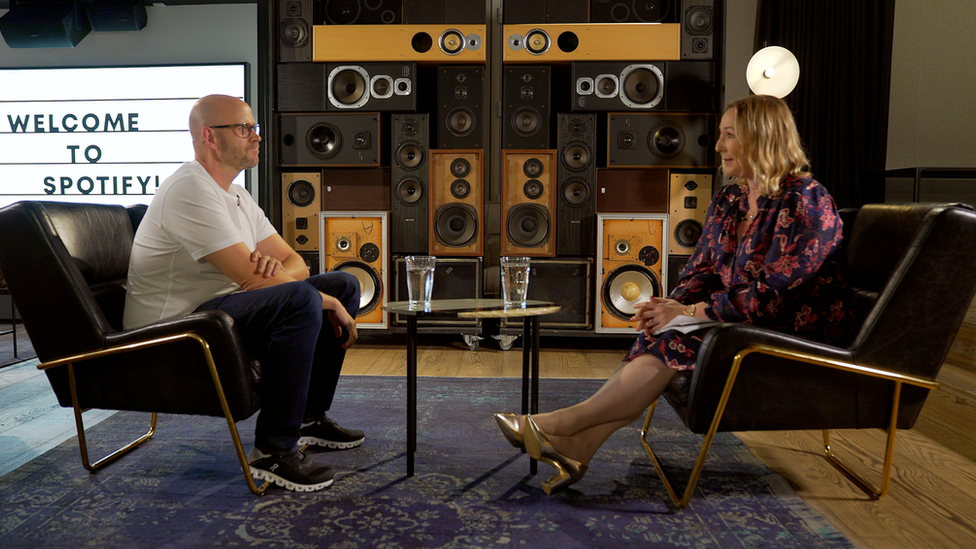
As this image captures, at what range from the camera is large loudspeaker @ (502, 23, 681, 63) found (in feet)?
12.0

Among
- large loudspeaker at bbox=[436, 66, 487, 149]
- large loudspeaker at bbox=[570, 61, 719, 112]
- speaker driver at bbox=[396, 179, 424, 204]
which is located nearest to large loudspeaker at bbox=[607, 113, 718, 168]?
large loudspeaker at bbox=[570, 61, 719, 112]

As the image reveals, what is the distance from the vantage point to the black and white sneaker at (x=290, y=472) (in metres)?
1.68

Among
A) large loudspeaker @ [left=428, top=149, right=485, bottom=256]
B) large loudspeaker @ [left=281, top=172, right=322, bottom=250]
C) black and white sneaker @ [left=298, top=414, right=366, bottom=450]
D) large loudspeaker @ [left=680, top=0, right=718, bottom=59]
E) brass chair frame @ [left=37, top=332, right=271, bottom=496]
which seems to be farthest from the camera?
large loudspeaker @ [left=281, top=172, right=322, bottom=250]

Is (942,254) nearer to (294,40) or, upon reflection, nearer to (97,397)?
(97,397)

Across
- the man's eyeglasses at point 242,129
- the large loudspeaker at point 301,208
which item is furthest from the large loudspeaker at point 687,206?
the man's eyeglasses at point 242,129

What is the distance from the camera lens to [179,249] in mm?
1749

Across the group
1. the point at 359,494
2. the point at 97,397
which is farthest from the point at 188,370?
the point at 359,494

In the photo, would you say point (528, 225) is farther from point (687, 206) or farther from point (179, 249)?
point (179, 249)

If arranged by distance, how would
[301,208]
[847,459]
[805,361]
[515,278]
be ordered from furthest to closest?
1. [301,208]
2. [847,459]
3. [515,278]
4. [805,361]

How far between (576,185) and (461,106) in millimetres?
815

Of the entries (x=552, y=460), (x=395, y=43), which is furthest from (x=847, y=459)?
(x=395, y=43)

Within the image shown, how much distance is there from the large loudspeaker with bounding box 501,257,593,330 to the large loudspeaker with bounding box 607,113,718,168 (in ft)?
2.14

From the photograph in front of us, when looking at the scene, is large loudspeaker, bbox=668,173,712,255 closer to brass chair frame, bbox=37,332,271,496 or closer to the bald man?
the bald man

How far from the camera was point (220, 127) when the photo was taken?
74.6 inches
